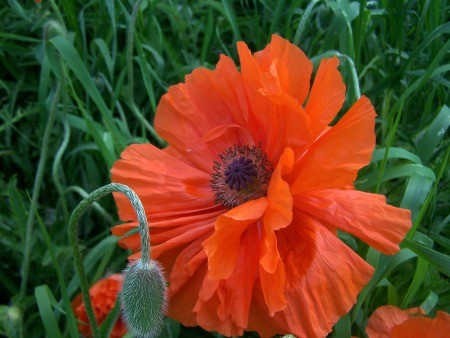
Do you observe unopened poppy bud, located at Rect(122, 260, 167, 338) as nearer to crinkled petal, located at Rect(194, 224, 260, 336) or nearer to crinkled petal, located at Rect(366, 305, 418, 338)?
crinkled petal, located at Rect(194, 224, 260, 336)

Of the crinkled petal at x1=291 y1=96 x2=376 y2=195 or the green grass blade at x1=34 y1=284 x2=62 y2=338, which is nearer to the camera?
the crinkled petal at x1=291 y1=96 x2=376 y2=195

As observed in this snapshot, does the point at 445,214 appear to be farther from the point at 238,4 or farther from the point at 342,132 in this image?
the point at 238,4

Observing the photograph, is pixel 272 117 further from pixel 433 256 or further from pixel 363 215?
pixel 433 256

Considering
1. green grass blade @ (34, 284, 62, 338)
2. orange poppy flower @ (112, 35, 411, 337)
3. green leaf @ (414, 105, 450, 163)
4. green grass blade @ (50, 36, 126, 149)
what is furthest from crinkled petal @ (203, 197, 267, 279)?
green grass blade @ (50, 36, 126, 149)

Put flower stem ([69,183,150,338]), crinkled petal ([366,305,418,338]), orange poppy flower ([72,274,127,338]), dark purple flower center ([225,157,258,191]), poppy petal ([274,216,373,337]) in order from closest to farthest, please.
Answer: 1. flower stem ([69,183,150,338])
2. poppy petal ([274,216,373,337])
3. crinkled petal ([366,305,418,338])
4. dark purple flower center ([225,157,258,191])
5. orange poppy flower ([72,274,127,338])

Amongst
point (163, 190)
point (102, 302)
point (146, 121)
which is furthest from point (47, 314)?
point (146, 121)

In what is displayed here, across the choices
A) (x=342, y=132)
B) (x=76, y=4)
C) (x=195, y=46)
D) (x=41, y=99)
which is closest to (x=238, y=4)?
(x=195, y=46)

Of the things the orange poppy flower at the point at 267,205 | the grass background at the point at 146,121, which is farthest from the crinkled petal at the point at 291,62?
the grass background at the point at 146,121
